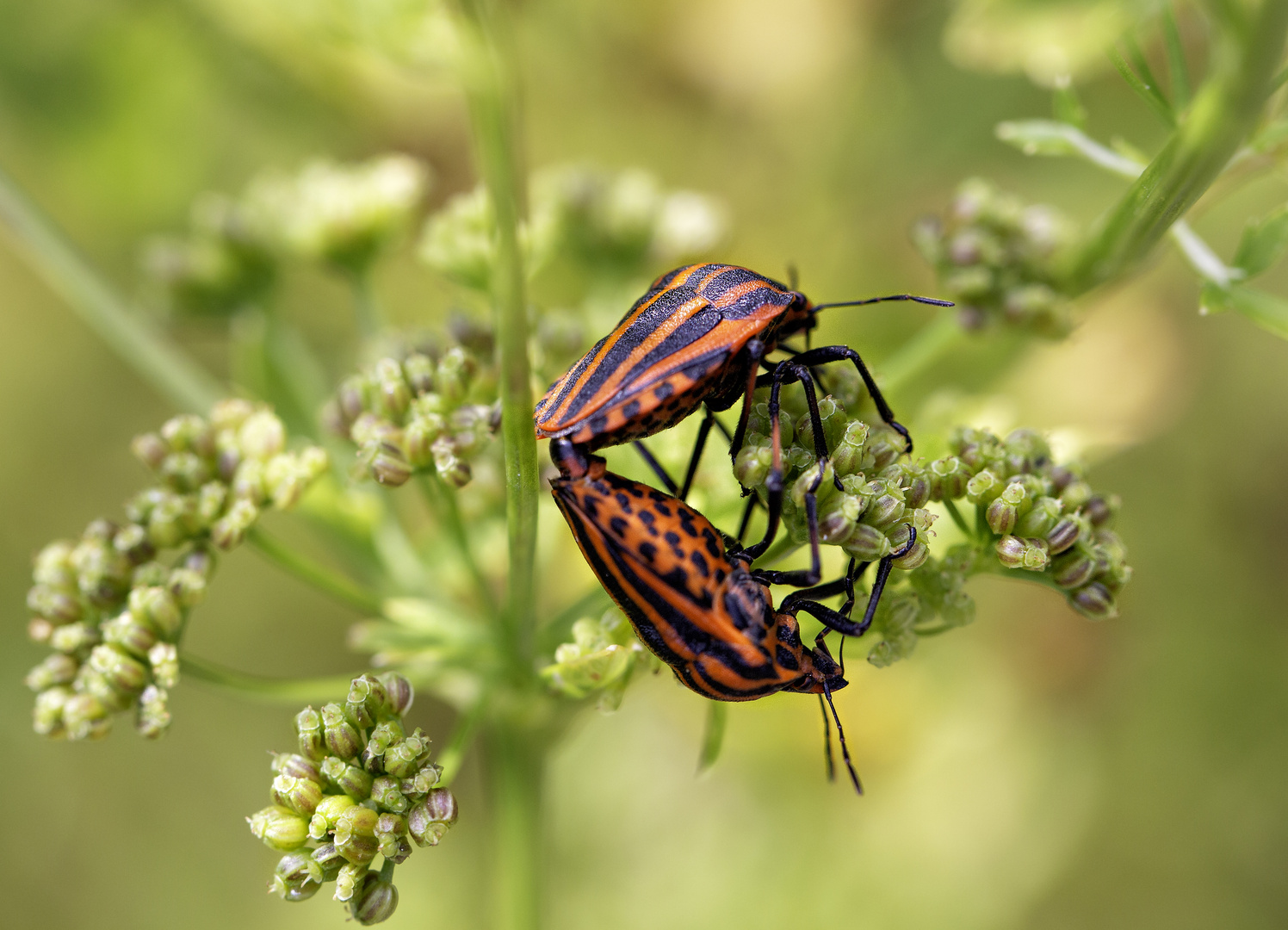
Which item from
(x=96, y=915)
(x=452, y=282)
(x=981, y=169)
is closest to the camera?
(x=452, y=282)

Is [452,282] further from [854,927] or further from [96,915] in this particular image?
[96,915]

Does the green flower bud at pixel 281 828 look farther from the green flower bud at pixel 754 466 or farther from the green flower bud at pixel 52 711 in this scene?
the green flower bud at pixel 754 466

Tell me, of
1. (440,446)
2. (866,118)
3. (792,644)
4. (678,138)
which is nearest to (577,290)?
(678,138)

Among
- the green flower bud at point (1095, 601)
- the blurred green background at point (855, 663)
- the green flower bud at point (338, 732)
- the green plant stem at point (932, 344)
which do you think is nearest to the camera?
the green flower bud at point (338, 732)

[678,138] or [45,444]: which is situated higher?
[678,138]

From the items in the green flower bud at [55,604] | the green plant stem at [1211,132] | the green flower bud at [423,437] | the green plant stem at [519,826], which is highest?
the green plant stem at [1211,132]

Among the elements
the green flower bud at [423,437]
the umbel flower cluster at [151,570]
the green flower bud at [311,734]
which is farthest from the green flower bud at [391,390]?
the green flower bud at [311,734]
